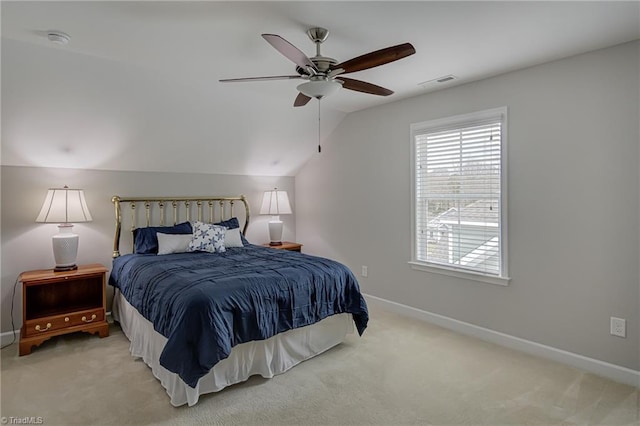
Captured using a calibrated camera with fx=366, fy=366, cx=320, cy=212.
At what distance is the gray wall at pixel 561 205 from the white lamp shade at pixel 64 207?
331cm

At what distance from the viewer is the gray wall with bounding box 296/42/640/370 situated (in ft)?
8.89

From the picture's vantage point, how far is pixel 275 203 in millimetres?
5242

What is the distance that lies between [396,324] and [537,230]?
1660 millimetres

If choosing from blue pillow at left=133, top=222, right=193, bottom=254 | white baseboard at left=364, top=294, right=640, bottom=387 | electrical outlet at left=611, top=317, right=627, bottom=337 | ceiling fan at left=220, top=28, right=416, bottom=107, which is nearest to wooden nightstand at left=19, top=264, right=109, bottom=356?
blue pillow at left=133, top=222, right=193, bottom=254

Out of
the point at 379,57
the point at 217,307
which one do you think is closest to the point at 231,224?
the point at 217,307

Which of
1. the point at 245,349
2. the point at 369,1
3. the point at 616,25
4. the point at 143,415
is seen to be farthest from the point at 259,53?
the point at 143,415

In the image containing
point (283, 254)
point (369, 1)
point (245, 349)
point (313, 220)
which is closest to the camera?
point (369, 1)

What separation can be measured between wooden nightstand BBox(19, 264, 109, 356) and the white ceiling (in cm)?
116

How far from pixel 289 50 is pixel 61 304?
11.4 ft

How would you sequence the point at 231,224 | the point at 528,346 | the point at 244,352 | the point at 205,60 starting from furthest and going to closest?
the point at 231,224
the point at 528,346
the point at 205,60
the point at 244,352

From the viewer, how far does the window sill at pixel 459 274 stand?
134 inches

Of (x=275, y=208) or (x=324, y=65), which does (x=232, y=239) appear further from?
(x=324, y=65)

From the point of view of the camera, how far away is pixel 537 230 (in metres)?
3.16

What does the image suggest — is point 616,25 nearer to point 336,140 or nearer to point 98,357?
point 336,140
